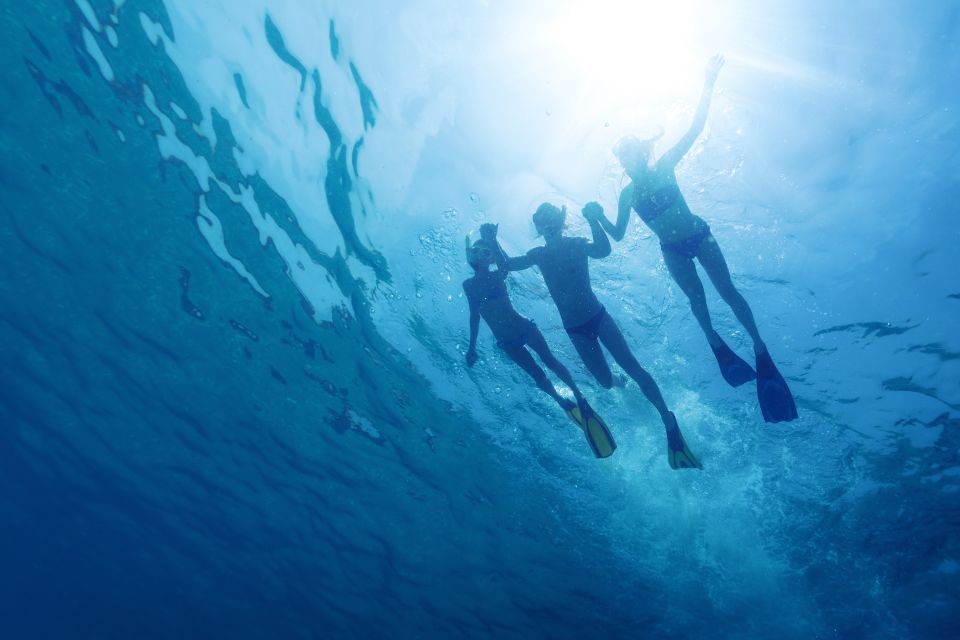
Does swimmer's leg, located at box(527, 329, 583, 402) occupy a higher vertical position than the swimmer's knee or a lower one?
higher

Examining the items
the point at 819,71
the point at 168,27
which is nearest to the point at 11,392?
the point at 168,27

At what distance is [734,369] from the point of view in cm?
721

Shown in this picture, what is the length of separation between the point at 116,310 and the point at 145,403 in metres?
4.37

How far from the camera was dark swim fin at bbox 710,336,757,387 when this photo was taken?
7180mm

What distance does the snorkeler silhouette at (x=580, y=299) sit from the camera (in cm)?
785

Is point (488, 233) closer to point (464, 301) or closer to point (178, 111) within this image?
point (464, 301)

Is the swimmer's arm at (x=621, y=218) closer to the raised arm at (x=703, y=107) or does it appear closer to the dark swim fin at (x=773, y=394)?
the raised arm at (x=703, y=107)

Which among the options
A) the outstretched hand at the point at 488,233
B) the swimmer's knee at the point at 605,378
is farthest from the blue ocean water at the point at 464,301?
the swimmer's knee at the point at 605,378

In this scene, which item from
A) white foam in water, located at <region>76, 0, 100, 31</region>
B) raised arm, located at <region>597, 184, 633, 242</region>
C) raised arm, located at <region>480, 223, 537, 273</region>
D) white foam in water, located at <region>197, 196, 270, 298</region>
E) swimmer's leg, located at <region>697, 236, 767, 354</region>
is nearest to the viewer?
raised arm, located at <region>597, 184, 633, 242</region>

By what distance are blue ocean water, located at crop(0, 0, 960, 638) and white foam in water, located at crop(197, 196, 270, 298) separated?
8cm

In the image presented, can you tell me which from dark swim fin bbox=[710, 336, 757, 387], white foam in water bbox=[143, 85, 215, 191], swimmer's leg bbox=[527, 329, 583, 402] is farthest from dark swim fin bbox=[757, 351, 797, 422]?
white foam in water bbox=[143, 85, 215, 191]

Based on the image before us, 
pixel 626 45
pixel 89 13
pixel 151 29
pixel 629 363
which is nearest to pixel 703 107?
pixel 626 45

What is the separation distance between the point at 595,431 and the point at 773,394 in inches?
102

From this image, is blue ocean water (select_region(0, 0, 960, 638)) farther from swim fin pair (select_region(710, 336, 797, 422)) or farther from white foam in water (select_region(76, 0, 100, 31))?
swim fin pair (select_region(710, 336, 797, 422))
